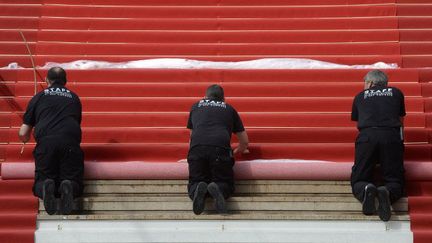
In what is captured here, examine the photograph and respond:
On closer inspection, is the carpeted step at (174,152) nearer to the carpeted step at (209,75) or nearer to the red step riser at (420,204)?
the red step riser at (420,204)

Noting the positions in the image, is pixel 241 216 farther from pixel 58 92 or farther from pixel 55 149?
pixel 58 92

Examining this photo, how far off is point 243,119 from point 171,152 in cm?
80

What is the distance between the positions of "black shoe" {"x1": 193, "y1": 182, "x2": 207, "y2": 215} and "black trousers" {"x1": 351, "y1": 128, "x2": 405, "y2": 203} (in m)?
1.18

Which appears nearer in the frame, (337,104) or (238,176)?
(238,176)

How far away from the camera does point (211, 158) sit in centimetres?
621

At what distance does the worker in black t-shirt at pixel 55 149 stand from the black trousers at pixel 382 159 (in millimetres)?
2200

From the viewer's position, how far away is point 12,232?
6344 millimetres
